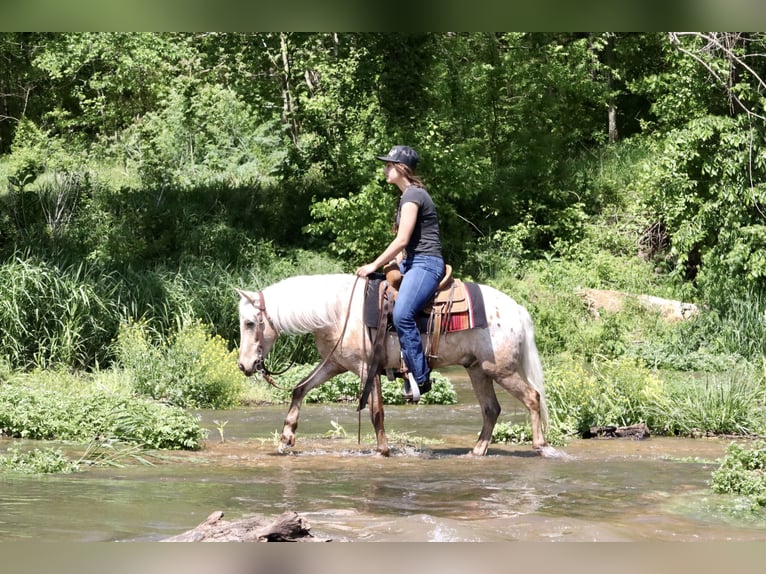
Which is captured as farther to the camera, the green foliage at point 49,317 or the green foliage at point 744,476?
the green foliage at point 49,317

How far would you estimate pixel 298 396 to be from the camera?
955 centimetres

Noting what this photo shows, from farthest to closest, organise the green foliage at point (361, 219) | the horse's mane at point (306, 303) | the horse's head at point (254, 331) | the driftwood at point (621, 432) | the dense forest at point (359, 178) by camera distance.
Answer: the green foliage at point (361, 219) → the dense forest at point (359, 178) → the driftwood at point (621, 432) → the horse's head at point (254, 331) → the horse's mane at point (306, 303)

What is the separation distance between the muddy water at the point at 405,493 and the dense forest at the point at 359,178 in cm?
387

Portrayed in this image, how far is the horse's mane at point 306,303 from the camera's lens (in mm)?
9234

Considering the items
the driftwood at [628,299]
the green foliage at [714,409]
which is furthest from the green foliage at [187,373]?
the driftwood at [628,299]

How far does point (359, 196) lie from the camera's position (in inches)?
770

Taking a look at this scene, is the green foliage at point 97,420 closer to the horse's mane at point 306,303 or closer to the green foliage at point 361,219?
the horse's mane at point 306,303

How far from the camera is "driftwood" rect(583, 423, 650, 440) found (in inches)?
404

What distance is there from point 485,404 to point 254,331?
2274 millimetres

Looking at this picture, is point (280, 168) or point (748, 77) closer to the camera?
point (748, 77)

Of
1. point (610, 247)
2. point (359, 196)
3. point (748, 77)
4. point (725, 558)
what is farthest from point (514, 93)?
point (725, 558)
